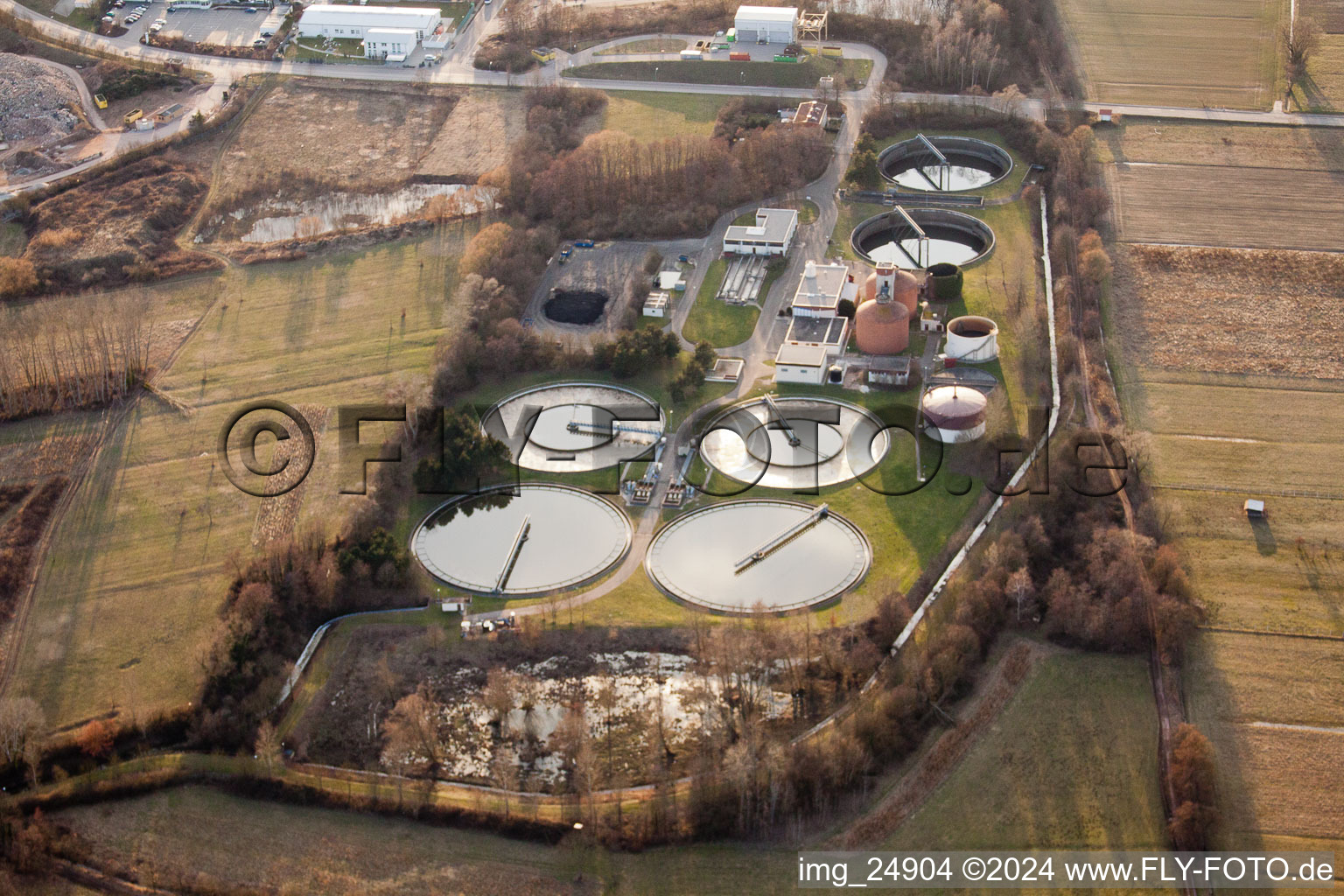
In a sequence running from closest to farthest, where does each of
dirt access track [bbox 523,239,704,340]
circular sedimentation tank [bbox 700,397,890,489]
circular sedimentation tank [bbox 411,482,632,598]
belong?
circular sedimentation tank [bbox 411,482,632,598] → circular sedimentation tank [bbox 700,397,890,489] → dirt access track [bbox 523,239,704,340]

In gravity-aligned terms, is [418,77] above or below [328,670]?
above

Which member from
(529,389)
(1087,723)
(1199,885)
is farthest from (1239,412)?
(529,389)

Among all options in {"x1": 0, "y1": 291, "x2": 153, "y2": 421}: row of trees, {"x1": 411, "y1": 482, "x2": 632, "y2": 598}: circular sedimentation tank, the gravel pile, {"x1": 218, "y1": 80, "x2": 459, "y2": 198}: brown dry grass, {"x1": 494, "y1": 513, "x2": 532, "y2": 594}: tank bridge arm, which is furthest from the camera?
the gravel pile

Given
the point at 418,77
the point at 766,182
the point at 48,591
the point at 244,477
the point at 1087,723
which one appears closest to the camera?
the point at 1087,723

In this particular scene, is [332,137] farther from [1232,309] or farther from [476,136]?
[1232,309]

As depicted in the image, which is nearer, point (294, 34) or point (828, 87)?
point (828, 87)

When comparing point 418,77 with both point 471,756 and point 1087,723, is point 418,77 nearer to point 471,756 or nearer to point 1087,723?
point 471,756

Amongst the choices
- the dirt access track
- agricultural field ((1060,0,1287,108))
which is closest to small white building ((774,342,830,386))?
the dirt access track

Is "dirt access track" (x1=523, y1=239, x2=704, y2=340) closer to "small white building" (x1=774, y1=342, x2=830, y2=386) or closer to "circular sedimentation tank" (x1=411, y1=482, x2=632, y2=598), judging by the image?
"small white building" (x1=774, y1=342, x2=830, y2=386)
